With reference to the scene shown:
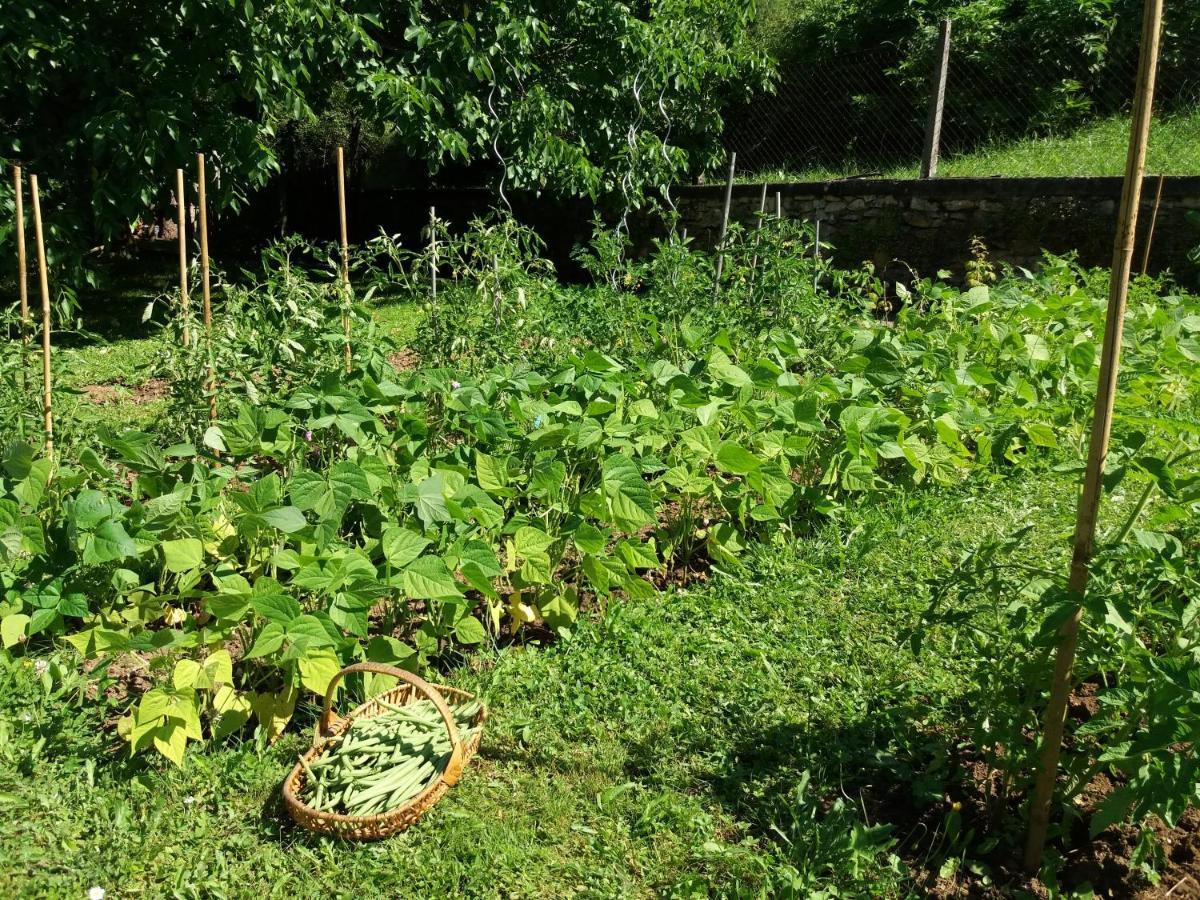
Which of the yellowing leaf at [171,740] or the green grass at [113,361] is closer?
the yellowing leaf at [171,740]

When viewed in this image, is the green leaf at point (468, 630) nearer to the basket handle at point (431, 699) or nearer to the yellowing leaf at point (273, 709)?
the basket handle at point (431, 699)

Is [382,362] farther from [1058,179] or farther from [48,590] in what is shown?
[1058,179]

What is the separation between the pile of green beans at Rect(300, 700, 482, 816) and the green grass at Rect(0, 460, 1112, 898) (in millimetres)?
89

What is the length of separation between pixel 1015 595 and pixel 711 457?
127 cm

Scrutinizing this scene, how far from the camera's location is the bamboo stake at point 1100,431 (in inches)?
63.5

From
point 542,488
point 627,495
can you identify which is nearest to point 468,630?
point 542,488

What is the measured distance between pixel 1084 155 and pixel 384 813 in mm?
9127

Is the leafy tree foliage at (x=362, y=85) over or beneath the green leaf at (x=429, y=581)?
over

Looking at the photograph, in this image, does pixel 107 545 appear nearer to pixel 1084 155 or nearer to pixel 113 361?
pixel 113 361

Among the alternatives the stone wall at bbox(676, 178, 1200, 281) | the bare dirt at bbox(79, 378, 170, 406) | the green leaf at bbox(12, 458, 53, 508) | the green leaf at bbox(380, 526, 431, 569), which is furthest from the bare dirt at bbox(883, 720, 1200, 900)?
the stone wall at bbox(676, 178, 1200, 281)

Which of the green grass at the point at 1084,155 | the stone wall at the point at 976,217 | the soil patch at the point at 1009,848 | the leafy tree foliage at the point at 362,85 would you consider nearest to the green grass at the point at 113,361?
the leafy tree foliage at the point at 362,85

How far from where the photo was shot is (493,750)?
8.22 ft

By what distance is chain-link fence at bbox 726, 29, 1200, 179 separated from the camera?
891 cm

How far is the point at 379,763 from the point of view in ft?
7.63
